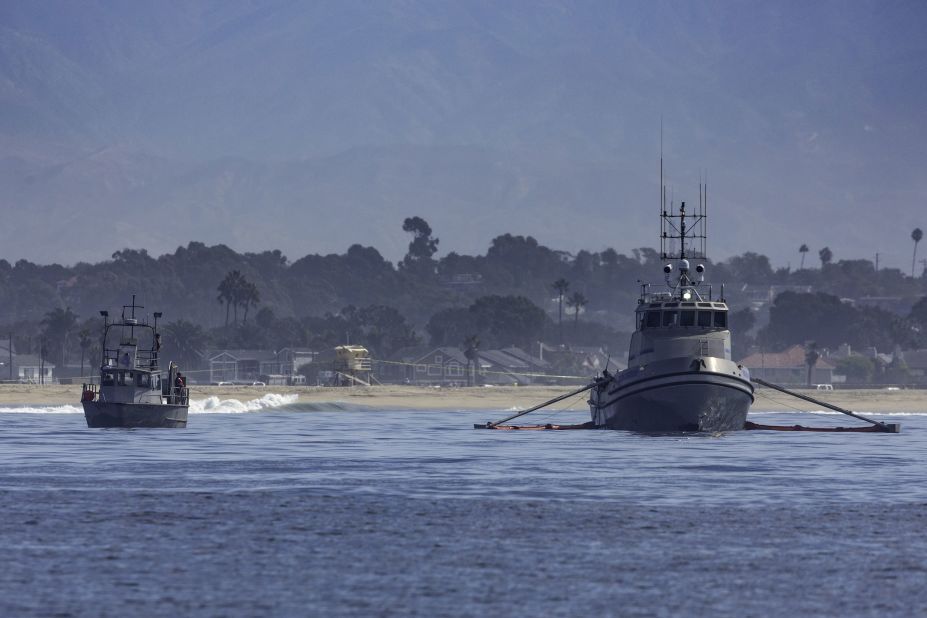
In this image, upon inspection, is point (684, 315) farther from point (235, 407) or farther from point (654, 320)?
point (235, 407)

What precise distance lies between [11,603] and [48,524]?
12.3m

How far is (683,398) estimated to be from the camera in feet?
271

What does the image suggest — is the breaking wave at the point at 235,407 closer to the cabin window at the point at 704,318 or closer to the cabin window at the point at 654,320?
the cabin window at the point at 654,320

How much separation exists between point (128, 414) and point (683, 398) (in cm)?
3090

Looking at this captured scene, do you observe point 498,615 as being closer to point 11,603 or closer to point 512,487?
point 11,603

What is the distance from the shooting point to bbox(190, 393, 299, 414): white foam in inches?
5758

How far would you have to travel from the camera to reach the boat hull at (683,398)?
8262 centimetres

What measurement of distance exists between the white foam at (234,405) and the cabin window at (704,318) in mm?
66043

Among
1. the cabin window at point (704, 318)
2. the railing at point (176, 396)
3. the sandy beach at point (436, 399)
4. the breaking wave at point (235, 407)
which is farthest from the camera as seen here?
the sandy beach at point (436, 399)

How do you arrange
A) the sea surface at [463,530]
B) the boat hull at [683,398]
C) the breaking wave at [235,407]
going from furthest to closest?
the breaking wave at [235,407]
the boat hull at [683,398]
the sea surface at [463,530]

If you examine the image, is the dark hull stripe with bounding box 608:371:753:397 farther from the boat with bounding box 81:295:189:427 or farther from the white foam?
the white foam

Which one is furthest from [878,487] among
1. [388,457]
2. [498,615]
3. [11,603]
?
[11,603]

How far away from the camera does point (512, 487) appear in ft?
187

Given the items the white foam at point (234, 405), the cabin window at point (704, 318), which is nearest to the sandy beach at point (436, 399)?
the white foam at point (234, 405)
